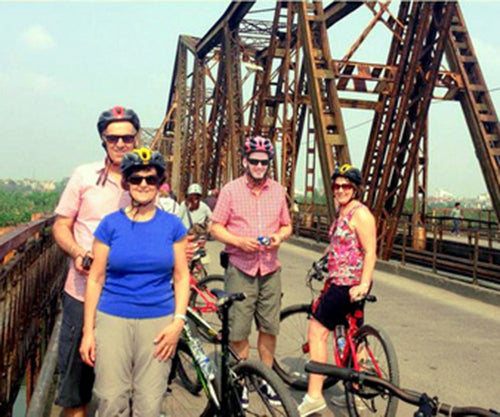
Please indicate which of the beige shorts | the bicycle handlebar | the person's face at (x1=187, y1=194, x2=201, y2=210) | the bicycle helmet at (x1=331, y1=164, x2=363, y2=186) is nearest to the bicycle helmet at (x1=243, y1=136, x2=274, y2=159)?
the bicycle helmet at (x1=331, y1=164, x2=363, y2=186)

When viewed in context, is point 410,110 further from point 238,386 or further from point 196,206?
point 238,386

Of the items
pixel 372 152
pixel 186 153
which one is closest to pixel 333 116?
pixel 372 152

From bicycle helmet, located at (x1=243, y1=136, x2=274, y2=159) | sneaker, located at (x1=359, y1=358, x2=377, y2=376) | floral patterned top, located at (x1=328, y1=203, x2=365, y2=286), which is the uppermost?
bicycle helmet, located at (x1=243, y1=136, x2=274, y2=159)

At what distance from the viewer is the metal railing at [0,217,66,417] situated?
11.2ft

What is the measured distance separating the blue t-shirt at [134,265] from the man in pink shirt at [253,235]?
3.93ft

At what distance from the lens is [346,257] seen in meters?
3.57

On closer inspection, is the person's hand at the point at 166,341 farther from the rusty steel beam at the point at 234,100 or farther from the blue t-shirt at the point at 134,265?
the rusty steel beam at the point at 234,100

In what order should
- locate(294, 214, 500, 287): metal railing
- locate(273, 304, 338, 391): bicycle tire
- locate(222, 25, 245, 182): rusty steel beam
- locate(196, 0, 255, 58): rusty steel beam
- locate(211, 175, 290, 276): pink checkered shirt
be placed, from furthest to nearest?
1. locate(222, 25, 245, 182): rusty steel beam
2. locate(196, 0, 255, 58): rusty steel beam
3. locate(294, 214, 500, 287): metal railing
4. locate(273, 304, 338, 391): bicycle tire
5. locate(211, 175, 290, 276): pink checkered shirt

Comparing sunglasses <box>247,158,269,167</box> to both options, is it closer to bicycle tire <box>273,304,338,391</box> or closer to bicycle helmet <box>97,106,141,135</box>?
bicycle helmet <box>97,106,141,135</box>

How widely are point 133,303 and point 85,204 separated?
2.18 feet

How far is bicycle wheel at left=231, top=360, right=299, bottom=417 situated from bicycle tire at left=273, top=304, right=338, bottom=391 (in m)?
1.27

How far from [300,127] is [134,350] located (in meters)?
15.4

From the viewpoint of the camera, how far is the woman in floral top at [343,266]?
138 inches

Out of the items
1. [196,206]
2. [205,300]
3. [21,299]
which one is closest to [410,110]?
[196,206]
